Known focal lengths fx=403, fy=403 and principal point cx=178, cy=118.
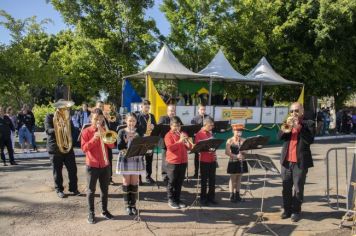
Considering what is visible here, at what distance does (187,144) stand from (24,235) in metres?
3.01

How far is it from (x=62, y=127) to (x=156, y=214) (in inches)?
106

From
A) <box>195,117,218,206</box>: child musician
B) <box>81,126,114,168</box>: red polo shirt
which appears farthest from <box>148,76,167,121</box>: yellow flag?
<box>81,126,114,168</box>: red polo shirt

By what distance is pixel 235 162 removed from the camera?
309 inches

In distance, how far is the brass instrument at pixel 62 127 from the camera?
26.4 ft

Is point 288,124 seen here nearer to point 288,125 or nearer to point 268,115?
point 288,125

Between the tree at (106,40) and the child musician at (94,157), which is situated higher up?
the tree at (106,40)

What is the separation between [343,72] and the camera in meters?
27.1

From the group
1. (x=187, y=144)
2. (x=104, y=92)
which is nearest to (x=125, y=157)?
(x=187, y=144)

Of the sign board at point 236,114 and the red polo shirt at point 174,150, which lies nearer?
the red polo shirt at point 174,150

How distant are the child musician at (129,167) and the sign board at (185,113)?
931cm

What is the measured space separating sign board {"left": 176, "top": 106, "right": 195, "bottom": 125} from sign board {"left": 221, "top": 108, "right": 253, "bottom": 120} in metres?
1.71

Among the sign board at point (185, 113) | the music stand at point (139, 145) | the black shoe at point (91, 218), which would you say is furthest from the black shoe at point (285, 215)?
the sign board at point (185, 113)

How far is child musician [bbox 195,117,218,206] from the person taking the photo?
756 cm

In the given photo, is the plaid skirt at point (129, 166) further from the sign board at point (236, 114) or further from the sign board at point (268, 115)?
the sign board at point (268, 115)
